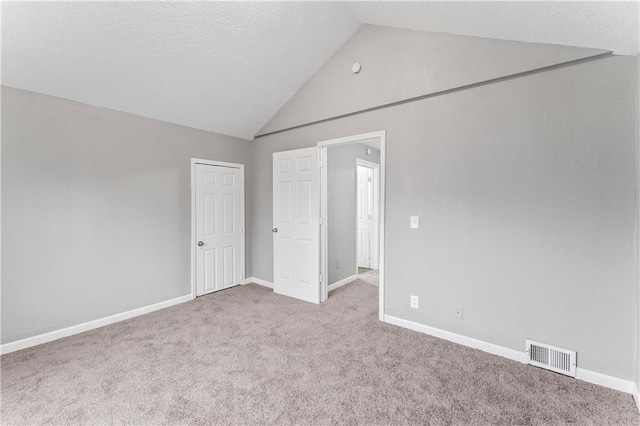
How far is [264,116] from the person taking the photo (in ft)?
13.6

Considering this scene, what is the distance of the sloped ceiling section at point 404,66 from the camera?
7.55ft

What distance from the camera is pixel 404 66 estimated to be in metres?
2.92

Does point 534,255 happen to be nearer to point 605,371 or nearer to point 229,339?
point 605,371

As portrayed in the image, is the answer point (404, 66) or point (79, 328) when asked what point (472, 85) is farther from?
point (79, 328)

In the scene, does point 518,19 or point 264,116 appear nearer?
point 518,19

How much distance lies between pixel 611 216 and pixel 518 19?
60.9 inches

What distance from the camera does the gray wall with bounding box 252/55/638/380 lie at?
198 cm

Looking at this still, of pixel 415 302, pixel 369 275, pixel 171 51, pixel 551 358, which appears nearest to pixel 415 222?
pixel 415 302

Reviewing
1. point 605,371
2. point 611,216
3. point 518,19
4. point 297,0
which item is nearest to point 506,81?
point 518,19

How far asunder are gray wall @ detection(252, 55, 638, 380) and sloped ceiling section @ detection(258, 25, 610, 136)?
10 centimetres

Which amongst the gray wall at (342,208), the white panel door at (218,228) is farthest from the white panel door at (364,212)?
the white panel door at (218,228)

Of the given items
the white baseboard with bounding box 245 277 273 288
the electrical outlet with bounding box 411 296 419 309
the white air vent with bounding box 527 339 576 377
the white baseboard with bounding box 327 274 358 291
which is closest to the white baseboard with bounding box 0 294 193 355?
the white baseboard with bounding box 245 277 273 288

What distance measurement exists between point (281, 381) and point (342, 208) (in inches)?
115

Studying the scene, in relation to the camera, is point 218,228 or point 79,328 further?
point 218,228
